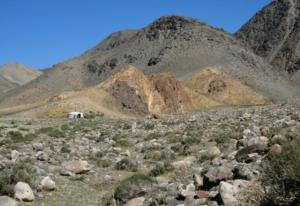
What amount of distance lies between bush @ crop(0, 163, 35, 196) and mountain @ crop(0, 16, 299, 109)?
89.9m

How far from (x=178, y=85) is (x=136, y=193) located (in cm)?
5830

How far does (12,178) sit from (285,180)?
6794 mm

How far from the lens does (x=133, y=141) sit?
84.0 ft

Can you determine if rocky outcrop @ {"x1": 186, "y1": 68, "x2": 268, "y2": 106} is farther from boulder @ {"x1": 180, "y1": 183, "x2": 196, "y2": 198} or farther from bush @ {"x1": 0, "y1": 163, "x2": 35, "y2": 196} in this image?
boulder @ {"x1": 180, "y1": 183, "x2": 196, "y2": 198}

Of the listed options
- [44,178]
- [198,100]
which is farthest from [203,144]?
[198,100]

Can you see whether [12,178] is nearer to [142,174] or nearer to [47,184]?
[47,184]

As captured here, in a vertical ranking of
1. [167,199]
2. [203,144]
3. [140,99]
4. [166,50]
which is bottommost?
[167,199]

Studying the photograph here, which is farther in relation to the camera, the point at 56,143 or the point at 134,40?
the point at 134,40

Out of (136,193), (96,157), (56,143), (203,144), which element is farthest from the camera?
(56,143)

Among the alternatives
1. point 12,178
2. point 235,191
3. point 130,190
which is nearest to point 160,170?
point 130,190

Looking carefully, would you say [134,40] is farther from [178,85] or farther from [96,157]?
[96,157]

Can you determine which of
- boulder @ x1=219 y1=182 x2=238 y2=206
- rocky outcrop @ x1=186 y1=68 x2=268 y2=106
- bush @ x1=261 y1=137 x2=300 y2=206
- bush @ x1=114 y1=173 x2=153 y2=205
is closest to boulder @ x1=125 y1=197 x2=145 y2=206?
bush @ x1=114 y1=173 x2=153 y2=205

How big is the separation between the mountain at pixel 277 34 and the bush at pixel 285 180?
140967 millimetres

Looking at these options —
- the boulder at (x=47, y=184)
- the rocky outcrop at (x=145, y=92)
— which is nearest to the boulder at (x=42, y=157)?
the boulder at (x=47, y=184)
